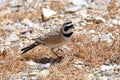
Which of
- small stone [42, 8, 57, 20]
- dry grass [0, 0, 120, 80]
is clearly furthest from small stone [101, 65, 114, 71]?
small stone [42, 8, 57, 20]

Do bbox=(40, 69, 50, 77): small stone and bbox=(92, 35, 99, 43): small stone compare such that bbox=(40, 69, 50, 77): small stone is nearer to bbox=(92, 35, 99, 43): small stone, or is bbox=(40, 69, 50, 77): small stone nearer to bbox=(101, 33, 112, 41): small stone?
bbox=(92, 35, 99, 43): small stone

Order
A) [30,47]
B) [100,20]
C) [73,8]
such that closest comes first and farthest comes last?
[30,47] → [100,20] → [73,8]

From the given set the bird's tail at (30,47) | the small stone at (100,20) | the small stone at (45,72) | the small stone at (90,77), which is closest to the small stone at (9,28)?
the bird's tail at (30,47)

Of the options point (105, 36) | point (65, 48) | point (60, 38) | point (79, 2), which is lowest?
point (65, 48)

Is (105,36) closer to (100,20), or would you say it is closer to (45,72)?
(100,20)

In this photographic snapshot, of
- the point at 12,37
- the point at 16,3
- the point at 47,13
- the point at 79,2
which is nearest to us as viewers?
the point at 12,37

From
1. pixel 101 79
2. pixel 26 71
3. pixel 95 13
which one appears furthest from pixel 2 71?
pixel 95 13

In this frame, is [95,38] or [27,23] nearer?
[95,38]

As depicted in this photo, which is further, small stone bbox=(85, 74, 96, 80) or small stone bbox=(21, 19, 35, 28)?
small stone bbox=(21, 19, 35, 28)

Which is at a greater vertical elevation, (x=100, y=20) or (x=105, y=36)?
(x=100, y=20)

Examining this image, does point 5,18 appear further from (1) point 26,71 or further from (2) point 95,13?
(1) point 26,71

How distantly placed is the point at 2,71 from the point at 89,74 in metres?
1.42

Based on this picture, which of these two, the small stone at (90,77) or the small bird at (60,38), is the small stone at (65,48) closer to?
the small bird at (60,38)

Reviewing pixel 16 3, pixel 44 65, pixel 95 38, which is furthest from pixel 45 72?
pixel 16 3
